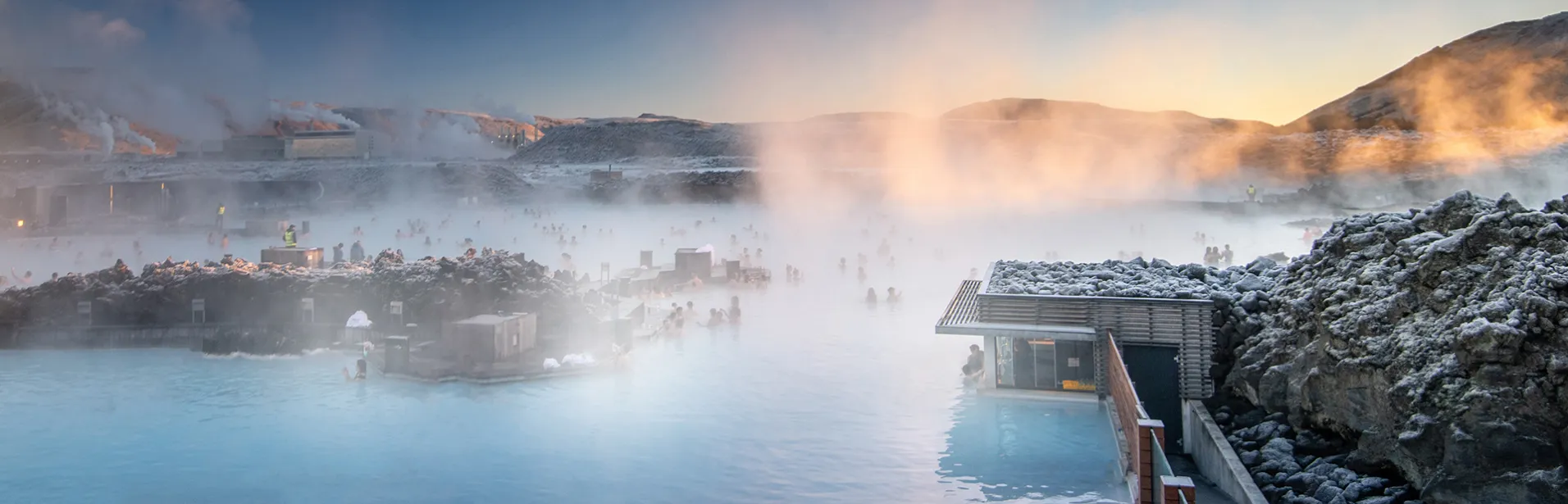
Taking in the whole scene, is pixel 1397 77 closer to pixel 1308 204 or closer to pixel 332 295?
pixel 1308 204

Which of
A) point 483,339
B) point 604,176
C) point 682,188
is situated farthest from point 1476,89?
point 483,339

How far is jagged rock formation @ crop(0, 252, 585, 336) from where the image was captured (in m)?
18.5

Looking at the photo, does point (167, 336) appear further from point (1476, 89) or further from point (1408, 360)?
point (1476, 89)

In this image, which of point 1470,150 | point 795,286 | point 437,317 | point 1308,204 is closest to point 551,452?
point 437,317

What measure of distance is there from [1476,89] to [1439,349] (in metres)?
51.6

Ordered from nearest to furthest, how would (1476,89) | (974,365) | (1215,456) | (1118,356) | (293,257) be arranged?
(1215,456) < (1118,356) < (974,365) < (293,257) < (1476,89)

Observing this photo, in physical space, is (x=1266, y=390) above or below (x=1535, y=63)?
below

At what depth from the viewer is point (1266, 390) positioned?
10273 mm

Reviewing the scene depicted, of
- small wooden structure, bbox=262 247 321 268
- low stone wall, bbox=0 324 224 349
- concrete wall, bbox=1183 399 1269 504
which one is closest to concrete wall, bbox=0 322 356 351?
low stone wall, bbox=0 324 224 349

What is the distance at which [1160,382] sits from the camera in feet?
37.1

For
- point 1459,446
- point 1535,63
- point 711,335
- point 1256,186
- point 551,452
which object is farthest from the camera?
point 1256,186

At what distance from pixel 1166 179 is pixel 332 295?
44.6 metres

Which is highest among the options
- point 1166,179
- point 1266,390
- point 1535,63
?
point 1535,63

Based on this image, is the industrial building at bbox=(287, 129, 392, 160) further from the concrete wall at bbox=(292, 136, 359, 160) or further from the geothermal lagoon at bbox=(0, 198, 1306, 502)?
the geothermal lagoon at bbox=(0, 198, 1306, 502)
